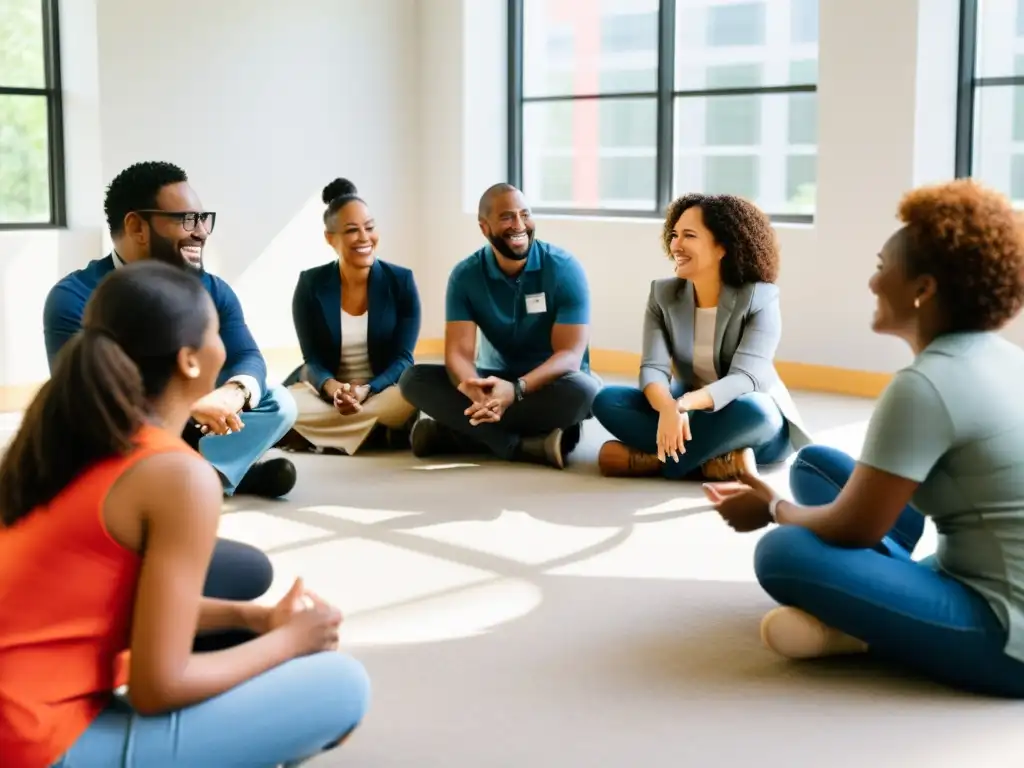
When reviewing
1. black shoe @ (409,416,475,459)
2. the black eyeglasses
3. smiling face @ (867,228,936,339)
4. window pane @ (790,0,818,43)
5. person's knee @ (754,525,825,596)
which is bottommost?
black shoe @ (409,416,475,459)

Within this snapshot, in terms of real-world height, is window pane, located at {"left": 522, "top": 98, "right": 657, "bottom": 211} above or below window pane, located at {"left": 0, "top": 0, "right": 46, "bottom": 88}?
below

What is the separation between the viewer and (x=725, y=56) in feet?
25.3

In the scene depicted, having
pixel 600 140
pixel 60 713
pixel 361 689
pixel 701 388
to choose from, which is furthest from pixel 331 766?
pixel 600 140

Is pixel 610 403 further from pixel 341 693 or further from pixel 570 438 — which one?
pixel 341 693

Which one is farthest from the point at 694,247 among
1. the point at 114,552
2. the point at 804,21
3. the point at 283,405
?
the point at 114,552

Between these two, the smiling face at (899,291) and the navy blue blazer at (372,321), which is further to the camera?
the navy blue blazer at (372,321)

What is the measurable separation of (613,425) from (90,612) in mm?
3321

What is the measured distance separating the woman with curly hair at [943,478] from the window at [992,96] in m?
4.22

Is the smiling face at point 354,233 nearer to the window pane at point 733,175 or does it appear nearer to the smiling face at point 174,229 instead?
the smiling face at point 174,229

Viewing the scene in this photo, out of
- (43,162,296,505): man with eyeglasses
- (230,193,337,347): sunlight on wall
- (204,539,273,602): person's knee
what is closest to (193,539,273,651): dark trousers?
(204,539,273,602): person's knee

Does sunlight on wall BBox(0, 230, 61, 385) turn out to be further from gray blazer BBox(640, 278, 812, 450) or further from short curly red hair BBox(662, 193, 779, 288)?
short curly red hair BBox(662, 193, 779, 288)

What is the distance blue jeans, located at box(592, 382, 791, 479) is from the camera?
485 cm

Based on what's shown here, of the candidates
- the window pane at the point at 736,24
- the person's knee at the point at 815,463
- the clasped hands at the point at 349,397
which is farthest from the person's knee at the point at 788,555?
the window pane at the point at 736,24

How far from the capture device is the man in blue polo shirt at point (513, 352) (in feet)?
17.1
